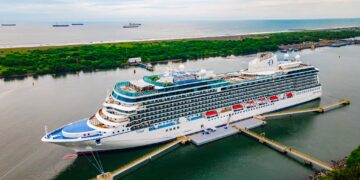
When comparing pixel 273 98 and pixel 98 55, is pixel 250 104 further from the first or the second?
pixel 98 55

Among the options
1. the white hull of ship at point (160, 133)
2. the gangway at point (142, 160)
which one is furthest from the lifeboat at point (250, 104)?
the gangway at point (142, 160)

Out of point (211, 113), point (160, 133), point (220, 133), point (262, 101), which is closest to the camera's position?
point (160, 133)

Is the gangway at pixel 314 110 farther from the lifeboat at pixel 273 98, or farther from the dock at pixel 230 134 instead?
the lifeboat at pixel 273 98

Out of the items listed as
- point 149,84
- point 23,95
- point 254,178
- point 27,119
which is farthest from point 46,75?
point 254,178

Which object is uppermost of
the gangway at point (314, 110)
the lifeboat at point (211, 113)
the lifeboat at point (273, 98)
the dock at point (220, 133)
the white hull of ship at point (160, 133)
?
the lifeboat at point (273, 98)

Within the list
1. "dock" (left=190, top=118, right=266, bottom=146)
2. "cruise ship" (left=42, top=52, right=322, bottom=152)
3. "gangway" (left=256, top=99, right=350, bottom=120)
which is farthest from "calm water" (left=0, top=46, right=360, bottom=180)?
"cruise ship" (left=42, top=52, right=322, bottom=152)

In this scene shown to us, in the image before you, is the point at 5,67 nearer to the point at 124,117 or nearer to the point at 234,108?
the point at 124,117

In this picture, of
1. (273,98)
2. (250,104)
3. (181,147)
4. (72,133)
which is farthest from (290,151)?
(72,133)
